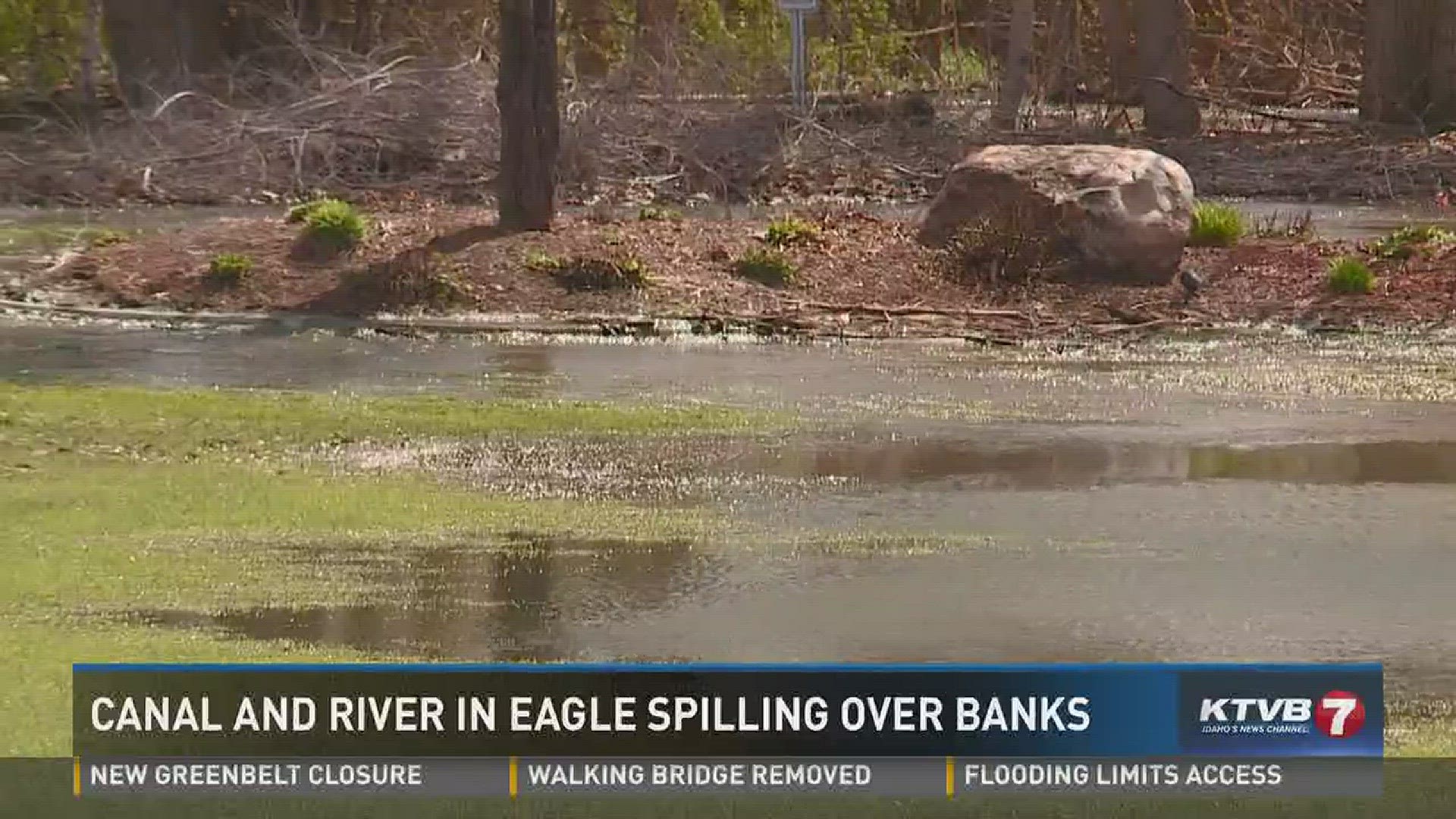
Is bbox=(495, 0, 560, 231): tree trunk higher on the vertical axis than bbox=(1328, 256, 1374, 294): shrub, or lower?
higher

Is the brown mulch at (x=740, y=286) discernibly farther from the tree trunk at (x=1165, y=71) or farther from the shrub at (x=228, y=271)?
the tree trunk at (x=1165, y=71)

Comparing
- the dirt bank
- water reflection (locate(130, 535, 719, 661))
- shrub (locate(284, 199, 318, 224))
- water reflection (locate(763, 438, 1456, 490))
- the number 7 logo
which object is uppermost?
the number 7 logo

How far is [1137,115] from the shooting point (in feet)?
116

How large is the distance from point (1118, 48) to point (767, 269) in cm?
1886

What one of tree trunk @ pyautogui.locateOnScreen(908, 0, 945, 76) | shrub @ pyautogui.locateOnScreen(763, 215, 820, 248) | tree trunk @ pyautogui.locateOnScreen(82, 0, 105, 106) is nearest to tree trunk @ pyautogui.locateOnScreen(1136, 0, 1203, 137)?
tree trunk @ pyautogui.locateOnScreen(908, 0, 945, 76)

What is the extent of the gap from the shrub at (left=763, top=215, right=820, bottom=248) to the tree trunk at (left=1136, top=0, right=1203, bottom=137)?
13004 mm

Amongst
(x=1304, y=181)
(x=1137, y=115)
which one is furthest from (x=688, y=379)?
(x=1137, y=115)

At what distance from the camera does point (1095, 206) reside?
1833 centimetres

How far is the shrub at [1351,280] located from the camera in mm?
17781

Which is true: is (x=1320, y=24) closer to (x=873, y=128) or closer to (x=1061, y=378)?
(x=873, y=128)

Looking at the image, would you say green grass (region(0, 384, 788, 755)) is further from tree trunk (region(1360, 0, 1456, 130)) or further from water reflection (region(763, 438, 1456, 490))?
tree trunk (region(1360, 0, 1456, 130))

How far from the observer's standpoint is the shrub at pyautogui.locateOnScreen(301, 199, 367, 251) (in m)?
18.6

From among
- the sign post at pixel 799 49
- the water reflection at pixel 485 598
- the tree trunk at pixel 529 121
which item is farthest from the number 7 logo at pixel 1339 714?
the sign post at pixel 799 49

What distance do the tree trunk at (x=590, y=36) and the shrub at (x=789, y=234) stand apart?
13.1 meters
